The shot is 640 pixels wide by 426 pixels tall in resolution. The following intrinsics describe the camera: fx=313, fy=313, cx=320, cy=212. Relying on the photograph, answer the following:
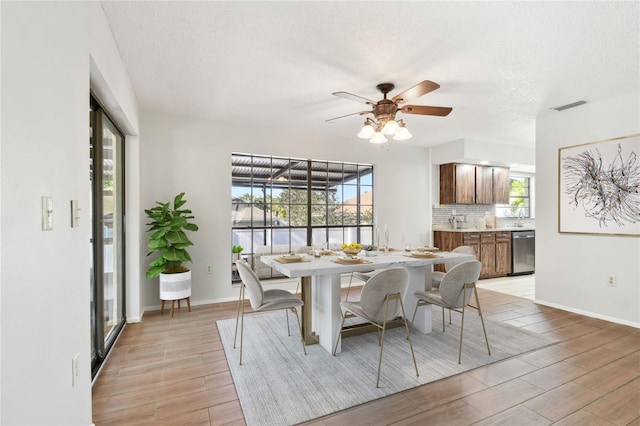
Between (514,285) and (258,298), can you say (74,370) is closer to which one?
(258,298)

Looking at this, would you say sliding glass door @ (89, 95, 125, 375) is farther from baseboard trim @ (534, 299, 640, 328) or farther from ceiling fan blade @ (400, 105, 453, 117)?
baseboard trim @ (534, 299, 640, 328)

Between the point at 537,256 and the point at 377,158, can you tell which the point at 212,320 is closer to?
the point at 377,158

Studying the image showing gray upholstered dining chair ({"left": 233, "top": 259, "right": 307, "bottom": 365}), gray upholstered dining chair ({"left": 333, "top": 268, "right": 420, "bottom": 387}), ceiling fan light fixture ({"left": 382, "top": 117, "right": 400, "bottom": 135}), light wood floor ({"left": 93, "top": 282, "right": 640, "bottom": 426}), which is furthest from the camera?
ceiling fan light fixture ({"left": 382, "top": 117, "right": 400, "bottom": 135})

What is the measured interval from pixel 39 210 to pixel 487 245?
6.56m

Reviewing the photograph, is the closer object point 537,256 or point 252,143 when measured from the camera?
point 537,256

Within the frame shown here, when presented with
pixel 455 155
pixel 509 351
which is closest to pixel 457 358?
pixel 509 351

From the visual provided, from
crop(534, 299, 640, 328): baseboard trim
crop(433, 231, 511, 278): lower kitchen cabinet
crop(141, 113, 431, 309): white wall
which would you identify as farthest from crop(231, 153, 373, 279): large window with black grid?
crop(534, 299, 640, 328): baseboard trim

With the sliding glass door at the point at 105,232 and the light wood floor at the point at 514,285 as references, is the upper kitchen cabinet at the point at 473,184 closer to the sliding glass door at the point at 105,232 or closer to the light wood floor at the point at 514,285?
the light wood floor at the point at 514,285

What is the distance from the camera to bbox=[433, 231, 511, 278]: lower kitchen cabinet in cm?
592

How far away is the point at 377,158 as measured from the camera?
226 inches

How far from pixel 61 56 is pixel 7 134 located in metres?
0.64

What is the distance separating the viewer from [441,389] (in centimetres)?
223

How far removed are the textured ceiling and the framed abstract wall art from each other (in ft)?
2.08

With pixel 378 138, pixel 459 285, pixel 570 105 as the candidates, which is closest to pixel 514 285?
pixel 570 105
